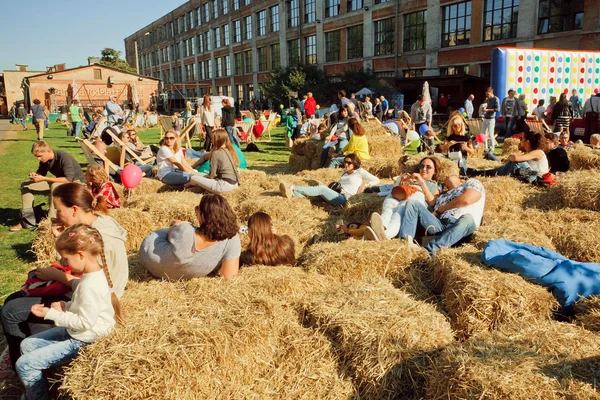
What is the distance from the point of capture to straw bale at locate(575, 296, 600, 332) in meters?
3.49

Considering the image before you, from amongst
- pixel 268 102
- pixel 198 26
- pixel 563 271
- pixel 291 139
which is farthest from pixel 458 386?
pixel 198 26

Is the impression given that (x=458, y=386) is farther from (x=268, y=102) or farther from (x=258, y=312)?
(x=268, y=102)

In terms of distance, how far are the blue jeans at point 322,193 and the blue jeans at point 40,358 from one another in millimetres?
4694

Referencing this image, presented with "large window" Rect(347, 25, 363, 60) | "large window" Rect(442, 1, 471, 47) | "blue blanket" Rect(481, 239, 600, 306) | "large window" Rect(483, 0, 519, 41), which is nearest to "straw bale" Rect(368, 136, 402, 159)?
"blue blanket" Rect(481, 239, 600, 306)

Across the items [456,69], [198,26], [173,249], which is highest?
[198,26]

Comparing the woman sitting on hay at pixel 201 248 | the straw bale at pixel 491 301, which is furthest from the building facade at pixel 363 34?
the woman sitting on hay at pixel 201 248

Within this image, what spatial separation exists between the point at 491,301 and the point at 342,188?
4346 mm

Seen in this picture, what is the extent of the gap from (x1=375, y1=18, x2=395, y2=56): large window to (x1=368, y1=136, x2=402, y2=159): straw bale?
24.0 metres

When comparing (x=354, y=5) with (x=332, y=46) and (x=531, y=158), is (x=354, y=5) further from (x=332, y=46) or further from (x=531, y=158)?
(x=531, y=158)

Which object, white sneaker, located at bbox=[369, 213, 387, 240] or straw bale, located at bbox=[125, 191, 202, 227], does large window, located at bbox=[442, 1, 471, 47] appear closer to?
straw bale, located at bbox=[125, 191, 202, 227]

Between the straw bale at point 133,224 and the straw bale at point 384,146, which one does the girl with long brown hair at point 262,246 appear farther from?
the straw bale at point 384,146

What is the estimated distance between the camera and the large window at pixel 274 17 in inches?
1830

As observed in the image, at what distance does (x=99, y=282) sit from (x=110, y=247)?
643 millimetres

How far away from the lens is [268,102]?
41.0 m
